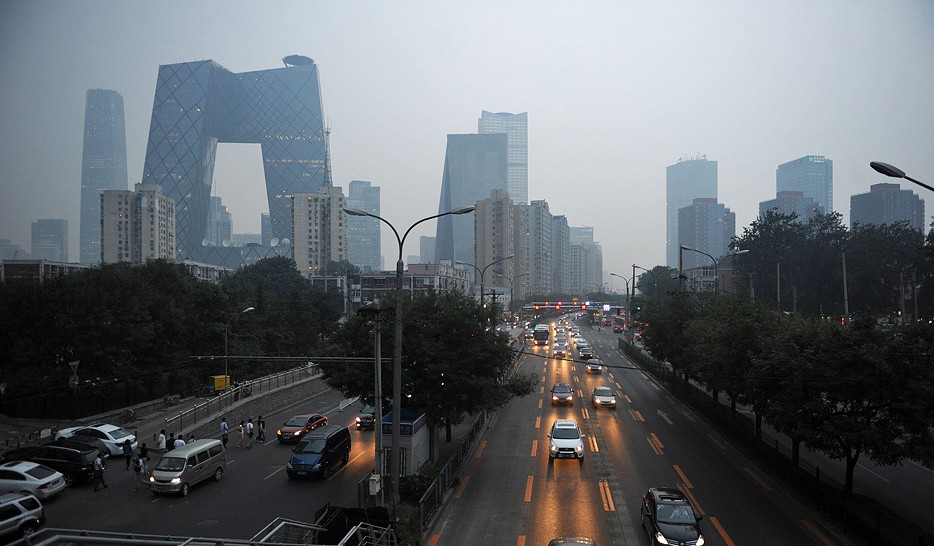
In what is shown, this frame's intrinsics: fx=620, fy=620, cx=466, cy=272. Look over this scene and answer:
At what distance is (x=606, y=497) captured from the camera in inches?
827

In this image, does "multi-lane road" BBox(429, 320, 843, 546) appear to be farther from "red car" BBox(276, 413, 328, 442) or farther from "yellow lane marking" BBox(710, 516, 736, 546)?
"red car" BBox(276, 413, 328, 442)

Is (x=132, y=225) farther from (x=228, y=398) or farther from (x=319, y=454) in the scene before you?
(x=319, y=454)

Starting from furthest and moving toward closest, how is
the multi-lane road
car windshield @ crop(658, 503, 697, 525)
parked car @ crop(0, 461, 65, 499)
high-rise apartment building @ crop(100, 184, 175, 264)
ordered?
high-rise apartment building @ crop(100, 184, 175, 264)
parked car @ crop(0, 461, 65, 499)
the multi-lane road
car windshield @ crop(658, 503, 697, 525)

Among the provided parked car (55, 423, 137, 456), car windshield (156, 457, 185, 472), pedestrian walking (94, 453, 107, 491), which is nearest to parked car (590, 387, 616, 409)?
car windshield (156, 457, 185, 472)

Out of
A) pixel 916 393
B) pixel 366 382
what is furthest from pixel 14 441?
pixel 916 393

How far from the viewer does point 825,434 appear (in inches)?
727


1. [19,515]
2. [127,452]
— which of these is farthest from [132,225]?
[19,515]

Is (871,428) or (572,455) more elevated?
(871,428)

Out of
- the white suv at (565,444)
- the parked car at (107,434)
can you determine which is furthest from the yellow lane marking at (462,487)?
the parked car at (107,434)

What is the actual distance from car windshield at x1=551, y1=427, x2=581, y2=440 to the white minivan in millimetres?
13738

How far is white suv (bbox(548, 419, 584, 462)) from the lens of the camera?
25.9 metres

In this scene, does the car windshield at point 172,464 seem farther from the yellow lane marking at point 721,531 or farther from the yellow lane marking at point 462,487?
the yellow lane marking at point 721,531

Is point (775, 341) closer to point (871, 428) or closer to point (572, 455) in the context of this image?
point (871, 428)

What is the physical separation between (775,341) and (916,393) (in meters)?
5.20
